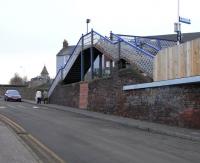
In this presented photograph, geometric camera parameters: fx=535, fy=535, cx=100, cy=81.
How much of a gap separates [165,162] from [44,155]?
302 cm

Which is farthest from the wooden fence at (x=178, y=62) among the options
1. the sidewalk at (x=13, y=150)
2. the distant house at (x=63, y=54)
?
the distant house at (x=63, y=54)

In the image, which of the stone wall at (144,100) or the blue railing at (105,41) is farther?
the blue railing at (105,41)

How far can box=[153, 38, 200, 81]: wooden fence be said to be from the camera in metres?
23.2

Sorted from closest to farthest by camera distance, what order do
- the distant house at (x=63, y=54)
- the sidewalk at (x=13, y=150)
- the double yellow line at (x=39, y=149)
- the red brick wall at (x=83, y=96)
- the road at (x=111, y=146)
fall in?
1. the sidewalk at (x=13, y=150)
2. the double yellow line at (x=39, y=149)
3. the road at (x=111, y=146)
4. the red brick wall at (x=83, y=96)
5. the distant house at (x=63, y=54)

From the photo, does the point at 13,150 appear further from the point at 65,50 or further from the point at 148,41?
the point at 65,50

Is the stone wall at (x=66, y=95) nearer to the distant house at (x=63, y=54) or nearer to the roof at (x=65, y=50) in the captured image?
the distant house at (x=63, y=54)

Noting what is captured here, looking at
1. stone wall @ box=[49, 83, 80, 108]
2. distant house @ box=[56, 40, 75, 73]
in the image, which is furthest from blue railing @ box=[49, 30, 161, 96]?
distant house @ box=[56, 40, 75, 73]

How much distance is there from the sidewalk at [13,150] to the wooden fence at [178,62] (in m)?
9.08

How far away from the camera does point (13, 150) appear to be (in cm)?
1392

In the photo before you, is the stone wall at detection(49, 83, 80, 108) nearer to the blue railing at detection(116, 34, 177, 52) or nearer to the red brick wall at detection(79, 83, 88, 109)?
the red brick wall at detection(79, 83, 88, 109)

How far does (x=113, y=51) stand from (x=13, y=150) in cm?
2210

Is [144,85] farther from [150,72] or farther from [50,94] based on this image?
[50,94]

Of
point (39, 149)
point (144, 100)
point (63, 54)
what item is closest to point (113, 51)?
point (144, 100)

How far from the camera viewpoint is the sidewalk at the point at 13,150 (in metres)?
12.4
